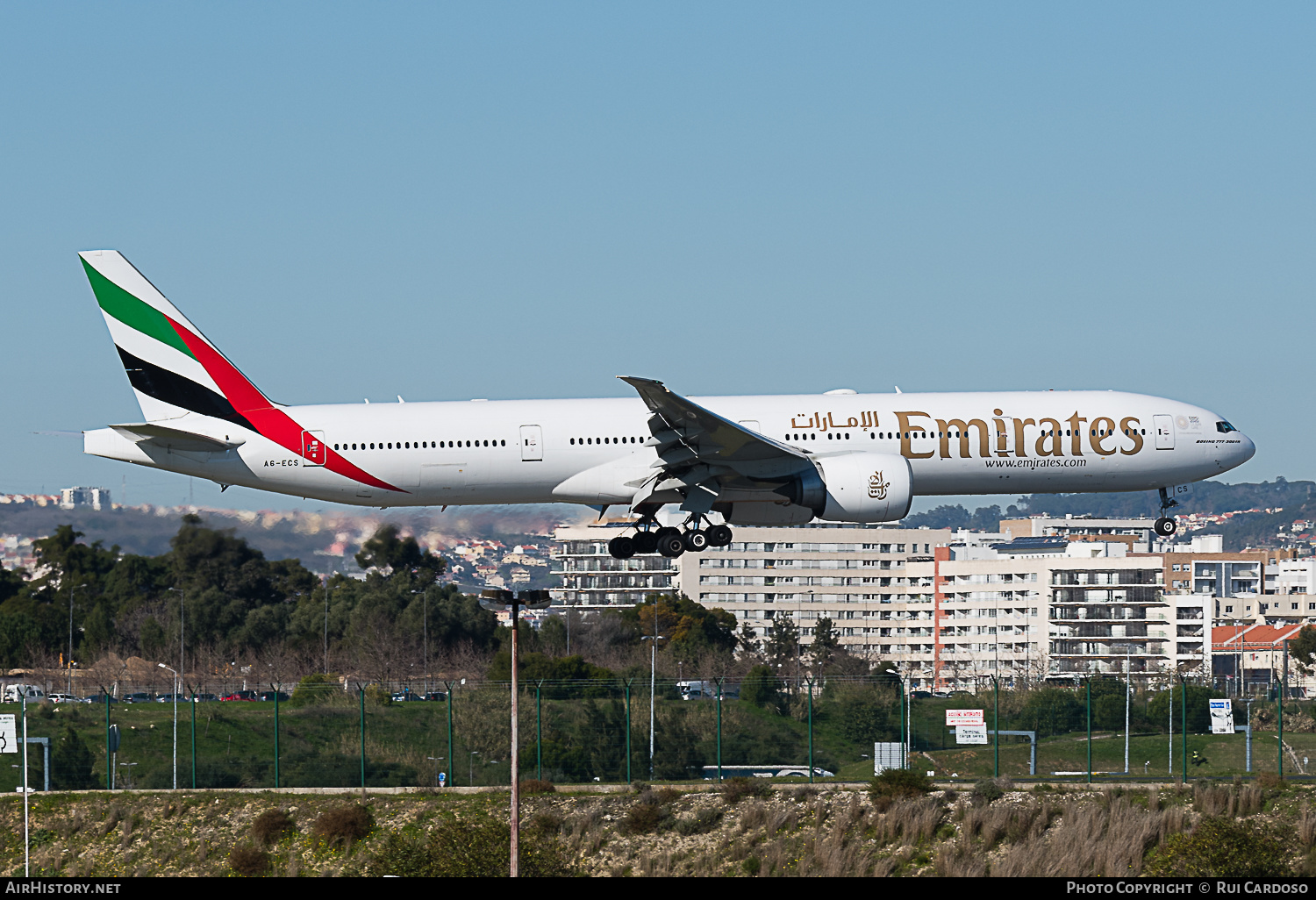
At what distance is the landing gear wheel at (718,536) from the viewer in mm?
49281

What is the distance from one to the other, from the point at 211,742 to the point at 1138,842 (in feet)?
101

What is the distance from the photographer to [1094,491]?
52.5m

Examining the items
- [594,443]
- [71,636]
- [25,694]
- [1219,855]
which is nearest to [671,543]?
[594,443]

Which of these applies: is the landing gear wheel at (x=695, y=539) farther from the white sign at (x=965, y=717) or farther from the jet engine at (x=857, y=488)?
the white sign at (x=965, y=717)

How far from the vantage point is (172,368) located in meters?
49.9

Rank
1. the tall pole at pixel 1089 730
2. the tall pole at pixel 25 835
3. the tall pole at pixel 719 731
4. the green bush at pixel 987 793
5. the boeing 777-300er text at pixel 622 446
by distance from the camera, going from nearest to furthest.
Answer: the green bush at pixel 987 793
the tall pole at pixel 25 835
the boeing 777-300er text at pixel 622 446
the tall pole at pixel 719 731
the tall pole at pixel 1089 730

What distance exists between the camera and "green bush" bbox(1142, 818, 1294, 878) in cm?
3666

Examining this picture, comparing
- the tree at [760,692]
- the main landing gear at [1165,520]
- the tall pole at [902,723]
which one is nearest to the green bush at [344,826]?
the tree at [760,692]

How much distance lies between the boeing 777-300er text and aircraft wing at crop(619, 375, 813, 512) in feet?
0.22

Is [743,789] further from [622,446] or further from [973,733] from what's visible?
[622,446]

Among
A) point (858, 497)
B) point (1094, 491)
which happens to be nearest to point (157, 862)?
point (858, 497)

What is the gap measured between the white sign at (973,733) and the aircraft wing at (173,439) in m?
24.3

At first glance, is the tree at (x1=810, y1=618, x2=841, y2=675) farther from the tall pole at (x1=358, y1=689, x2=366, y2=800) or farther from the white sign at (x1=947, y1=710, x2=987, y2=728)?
the tall pole at (x1=358, y1=689, x2=366, y2=800)

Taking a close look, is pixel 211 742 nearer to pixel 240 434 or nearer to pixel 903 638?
pixel 240 434
